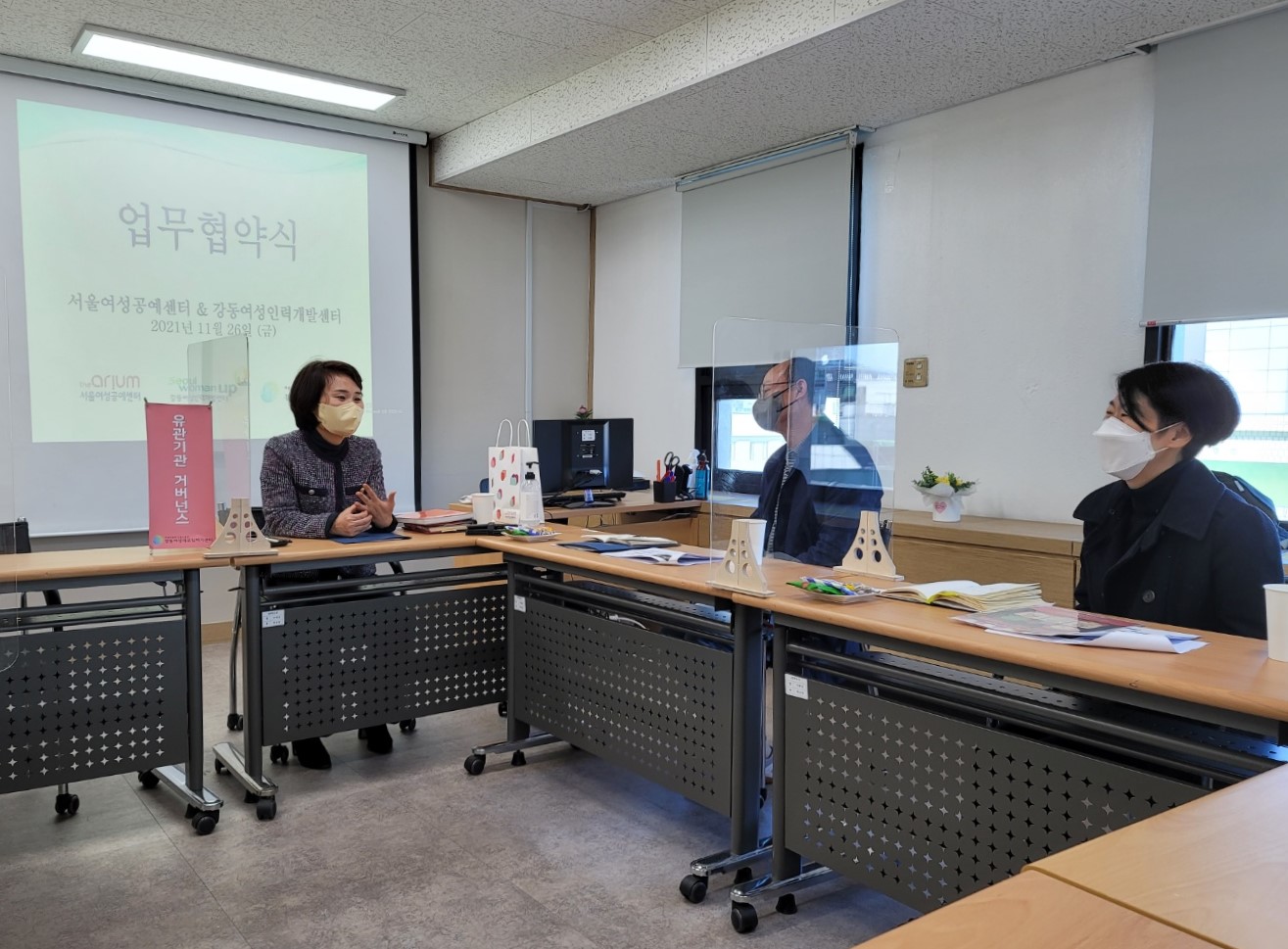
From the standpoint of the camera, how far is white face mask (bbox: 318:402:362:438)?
133 inches

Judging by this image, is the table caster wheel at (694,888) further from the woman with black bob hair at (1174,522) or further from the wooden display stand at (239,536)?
the wooden display stand at (239,536)

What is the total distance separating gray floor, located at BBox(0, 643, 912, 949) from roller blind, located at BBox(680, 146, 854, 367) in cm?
280

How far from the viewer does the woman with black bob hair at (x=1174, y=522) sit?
210 cm

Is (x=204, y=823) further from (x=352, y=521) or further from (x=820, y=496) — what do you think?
(x=820, y=496)

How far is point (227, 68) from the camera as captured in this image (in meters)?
4.65

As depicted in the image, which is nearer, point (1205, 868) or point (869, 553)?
point (1205, 868)

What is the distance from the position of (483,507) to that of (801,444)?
4.84 ft

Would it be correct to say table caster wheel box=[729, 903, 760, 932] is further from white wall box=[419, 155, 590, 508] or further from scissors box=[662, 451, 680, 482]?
white wall box=[419, 155, 590, 508]

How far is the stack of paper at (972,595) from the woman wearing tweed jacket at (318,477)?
1941mm

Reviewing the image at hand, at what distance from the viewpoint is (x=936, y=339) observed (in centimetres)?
455

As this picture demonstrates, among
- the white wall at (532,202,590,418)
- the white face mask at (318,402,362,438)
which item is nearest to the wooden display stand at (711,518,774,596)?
the white face mask at (318,402,362,438)

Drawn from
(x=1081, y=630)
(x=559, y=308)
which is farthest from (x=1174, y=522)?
(x=559, y=308)

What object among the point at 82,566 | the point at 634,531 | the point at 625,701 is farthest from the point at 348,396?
the point at 634,531

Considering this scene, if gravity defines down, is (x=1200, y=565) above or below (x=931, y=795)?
above
